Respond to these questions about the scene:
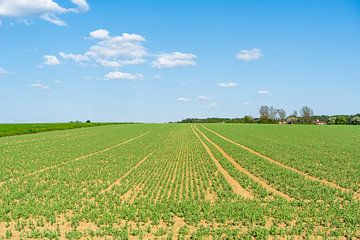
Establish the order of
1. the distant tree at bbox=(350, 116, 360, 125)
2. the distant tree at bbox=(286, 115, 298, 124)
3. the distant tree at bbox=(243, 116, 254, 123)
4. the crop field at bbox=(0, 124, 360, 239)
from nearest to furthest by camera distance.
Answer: the crop field at bbox=(0, 124, 360, 239)
the distant tree at bbox=(350, 116, 360, 125)
the distant tree at bbox=(243, 116, 254, 123)
the distant tree at bbox=(286, 115, 298, 124)

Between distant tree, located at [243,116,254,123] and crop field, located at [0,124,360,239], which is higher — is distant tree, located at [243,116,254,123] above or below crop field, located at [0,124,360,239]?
above

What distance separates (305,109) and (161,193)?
186039mm

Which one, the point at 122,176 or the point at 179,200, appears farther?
the point at 122,176

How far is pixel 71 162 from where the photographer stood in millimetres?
22734

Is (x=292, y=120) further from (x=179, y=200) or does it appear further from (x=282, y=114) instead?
(x=179, y=200)

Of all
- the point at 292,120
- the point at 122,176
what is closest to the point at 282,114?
the point at 292,120

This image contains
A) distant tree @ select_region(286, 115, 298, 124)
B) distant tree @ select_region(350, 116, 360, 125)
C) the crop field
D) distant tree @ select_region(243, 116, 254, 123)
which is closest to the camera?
the crop field

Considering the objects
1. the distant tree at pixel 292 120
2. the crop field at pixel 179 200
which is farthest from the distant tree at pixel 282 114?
the crop field at pixel 179 200

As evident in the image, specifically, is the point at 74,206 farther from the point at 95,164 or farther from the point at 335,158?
the point at 335,158

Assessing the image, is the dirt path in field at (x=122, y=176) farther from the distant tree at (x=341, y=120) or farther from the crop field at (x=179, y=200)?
the distant tree at (x=341, y=120)

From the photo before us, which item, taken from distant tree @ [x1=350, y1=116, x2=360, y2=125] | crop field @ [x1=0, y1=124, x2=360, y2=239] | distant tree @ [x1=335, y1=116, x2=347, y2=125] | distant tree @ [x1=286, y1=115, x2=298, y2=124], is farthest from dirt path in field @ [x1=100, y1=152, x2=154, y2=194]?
distant tree @ [x1=286, y1=115, x2=298, y2=124]

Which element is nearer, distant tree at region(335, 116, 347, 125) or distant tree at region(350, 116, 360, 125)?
distant tree at region(350, 116, 360, 125)

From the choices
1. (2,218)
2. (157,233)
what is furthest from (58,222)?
(157,233)

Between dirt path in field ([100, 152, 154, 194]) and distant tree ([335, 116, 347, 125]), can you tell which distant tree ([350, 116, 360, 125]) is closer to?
distant tree ([335, 116, 347, 125])
